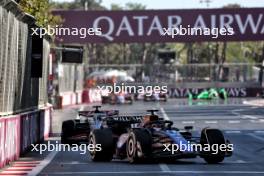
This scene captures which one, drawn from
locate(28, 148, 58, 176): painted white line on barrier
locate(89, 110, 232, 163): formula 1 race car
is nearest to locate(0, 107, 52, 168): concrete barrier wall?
locate(28, 148, 58, 176): painted white line on barrier

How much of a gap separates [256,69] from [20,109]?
96675 mm

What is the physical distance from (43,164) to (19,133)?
1.59m

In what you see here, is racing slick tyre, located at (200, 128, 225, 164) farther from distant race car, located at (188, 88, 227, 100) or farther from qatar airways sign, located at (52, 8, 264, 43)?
distant race car, located at (188, 88, 227, 100)

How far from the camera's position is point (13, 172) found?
18938mm

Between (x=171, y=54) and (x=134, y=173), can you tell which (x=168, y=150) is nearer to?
(x=134, y=173)

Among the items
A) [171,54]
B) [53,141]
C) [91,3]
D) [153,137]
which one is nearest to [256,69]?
[171,54]

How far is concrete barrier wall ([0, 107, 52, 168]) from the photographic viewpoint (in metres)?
19.7

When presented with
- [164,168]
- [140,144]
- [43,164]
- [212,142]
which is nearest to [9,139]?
[43,164]

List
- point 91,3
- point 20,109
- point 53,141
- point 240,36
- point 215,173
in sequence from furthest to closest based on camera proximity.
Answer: point 91,3 → point 240,36 → point 53,141 → point 20,109 → point 215,173

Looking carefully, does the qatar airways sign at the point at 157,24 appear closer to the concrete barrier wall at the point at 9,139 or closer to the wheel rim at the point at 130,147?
the concrete barrier wall at the point at 9,139

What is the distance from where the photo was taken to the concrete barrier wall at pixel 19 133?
19688 mm

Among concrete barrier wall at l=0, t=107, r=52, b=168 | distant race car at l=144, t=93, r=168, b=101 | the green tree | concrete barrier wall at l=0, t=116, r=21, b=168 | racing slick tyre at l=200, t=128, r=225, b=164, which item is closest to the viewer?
concrete barrier wall at l=0, t=116, r=21, b=168

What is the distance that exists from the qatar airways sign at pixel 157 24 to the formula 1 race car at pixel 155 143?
29.3 m

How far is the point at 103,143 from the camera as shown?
69.0 ft
